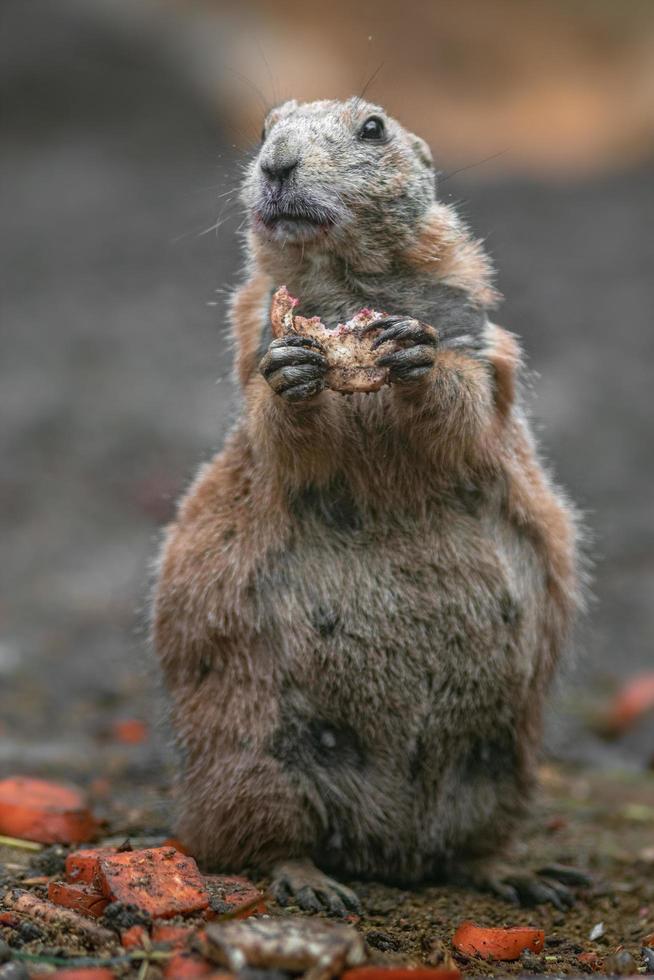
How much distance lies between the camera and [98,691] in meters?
10.2

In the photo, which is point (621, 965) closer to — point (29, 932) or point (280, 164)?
point (29, 932)

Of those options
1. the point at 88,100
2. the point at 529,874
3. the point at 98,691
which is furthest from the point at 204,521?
the point at 88,100

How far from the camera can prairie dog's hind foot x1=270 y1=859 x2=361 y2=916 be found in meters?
5.73

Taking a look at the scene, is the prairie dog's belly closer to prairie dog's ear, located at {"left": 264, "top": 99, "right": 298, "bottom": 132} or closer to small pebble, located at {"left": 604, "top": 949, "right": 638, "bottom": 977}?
small pebble, located at {"left": 604, "top": 949, "right": 638, "bottom": 977}

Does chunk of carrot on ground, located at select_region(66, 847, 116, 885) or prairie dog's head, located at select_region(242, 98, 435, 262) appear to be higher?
prairie dog's head, located at select_region(242, 98, 435, 262)

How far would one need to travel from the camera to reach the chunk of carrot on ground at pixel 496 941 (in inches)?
211

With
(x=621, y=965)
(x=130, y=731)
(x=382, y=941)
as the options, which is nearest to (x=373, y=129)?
(x=382, y=941)

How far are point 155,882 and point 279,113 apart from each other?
390 cm

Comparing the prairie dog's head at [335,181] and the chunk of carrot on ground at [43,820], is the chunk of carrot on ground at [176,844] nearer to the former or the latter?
the chunk of carrot on ground at [43,820]

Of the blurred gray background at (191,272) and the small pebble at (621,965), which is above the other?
the blurred gray background at (191,272)

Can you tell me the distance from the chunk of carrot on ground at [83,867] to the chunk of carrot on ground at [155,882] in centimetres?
11

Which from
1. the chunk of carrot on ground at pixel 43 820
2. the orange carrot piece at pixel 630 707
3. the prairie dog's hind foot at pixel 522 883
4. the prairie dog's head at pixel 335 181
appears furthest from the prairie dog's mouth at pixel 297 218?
the orange carrot piece at pixel 630 707

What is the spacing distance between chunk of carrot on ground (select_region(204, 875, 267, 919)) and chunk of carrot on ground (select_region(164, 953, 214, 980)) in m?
0.33

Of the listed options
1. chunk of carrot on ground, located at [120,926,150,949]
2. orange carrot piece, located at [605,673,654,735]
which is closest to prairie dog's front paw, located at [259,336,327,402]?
chunk of carrot on ground, located at [120,926,150,949]
